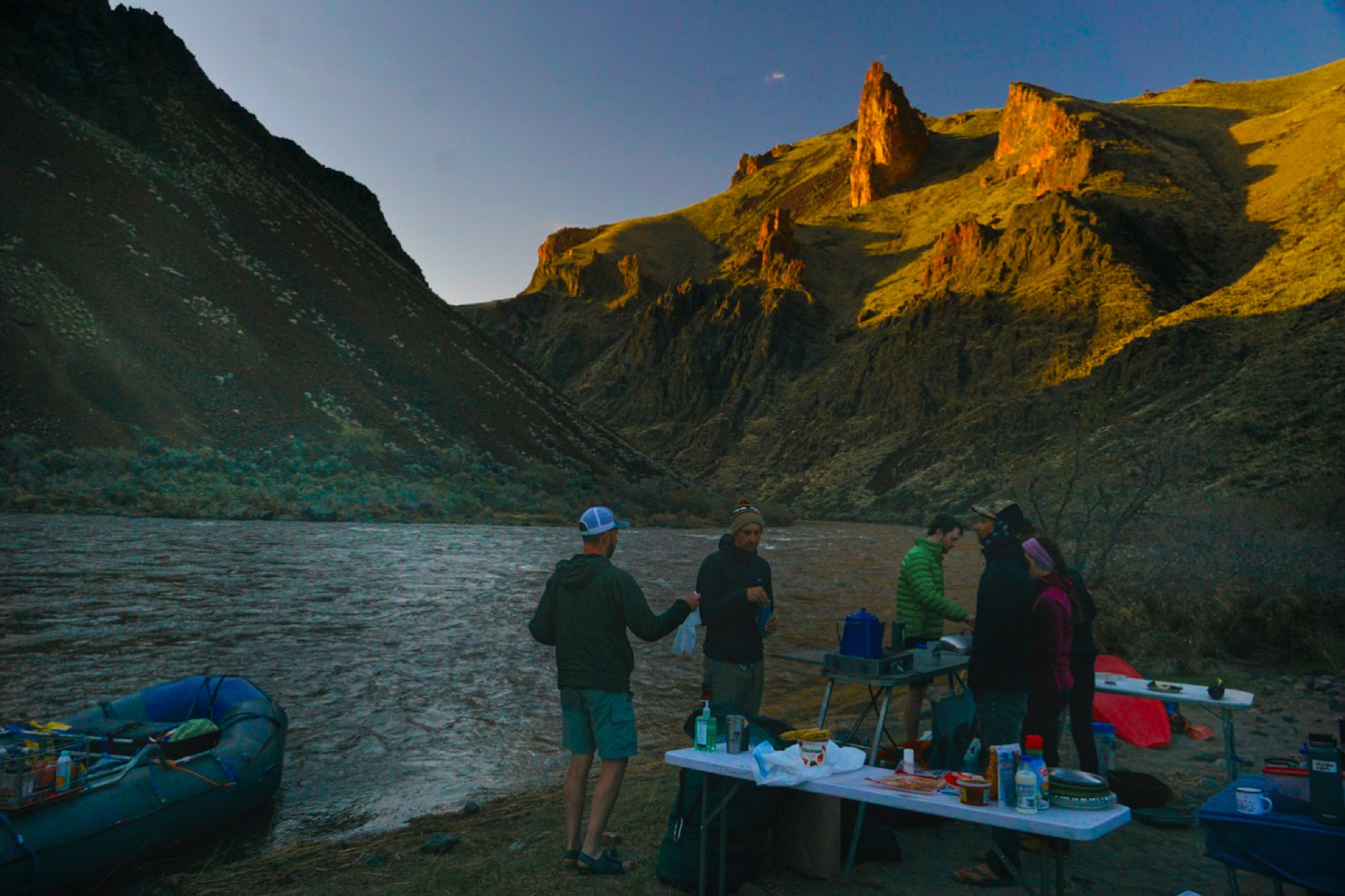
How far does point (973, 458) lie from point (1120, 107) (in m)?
60.0

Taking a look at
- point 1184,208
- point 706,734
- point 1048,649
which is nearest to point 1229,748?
point 1048,649

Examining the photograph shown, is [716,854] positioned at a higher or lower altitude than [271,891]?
higher

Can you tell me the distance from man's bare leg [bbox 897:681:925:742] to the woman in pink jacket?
111 cm

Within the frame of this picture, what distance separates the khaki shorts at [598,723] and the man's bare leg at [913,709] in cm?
235

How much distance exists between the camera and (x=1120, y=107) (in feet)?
316

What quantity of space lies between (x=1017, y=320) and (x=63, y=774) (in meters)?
68.9

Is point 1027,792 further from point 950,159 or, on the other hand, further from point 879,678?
point 950,159

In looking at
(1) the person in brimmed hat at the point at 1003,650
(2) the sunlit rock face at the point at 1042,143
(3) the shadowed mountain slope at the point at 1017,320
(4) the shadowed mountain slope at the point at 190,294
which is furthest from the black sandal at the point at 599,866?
(2) the sunlit rock face at the point at 1042,143

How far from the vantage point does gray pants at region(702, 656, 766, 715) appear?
574 cm

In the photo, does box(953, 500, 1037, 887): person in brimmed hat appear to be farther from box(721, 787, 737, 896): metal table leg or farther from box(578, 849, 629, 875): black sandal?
box(578, 849, 629, 875): black sandal

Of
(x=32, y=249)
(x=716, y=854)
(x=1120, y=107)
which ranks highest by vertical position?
(x=1120, y=107)

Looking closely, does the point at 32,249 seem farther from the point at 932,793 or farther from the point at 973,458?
the point at 973,458

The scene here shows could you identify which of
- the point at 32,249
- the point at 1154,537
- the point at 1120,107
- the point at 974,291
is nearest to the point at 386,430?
the point at 32,249

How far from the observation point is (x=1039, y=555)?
5.31m
